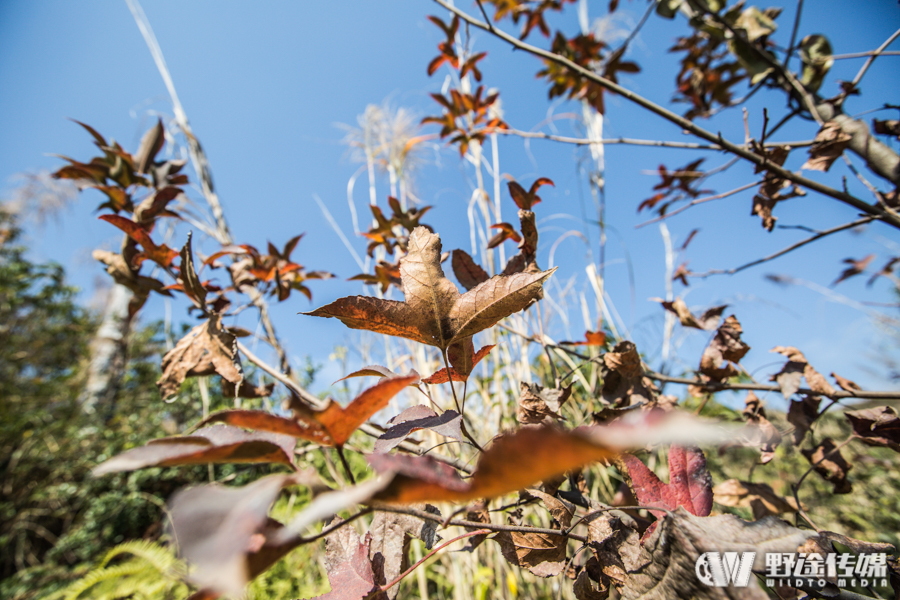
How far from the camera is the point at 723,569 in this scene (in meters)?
0.24

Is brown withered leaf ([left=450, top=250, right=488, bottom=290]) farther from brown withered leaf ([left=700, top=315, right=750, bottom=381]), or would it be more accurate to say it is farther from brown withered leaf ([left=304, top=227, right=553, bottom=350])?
brown withered leaf ([left=700, top=315, right=750, bottom=381])

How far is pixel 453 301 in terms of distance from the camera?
0.31 meters

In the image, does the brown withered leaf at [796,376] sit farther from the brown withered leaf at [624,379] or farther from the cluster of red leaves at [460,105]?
the cluster of red leaves at [460,105]

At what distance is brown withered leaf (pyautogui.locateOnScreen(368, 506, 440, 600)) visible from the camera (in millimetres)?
353

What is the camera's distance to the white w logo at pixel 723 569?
0.23m

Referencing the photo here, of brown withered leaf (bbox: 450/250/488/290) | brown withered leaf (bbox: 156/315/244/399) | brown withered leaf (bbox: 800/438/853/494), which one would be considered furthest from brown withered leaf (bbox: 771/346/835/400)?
brown withered leaf (bbox: 156/315/244/399)

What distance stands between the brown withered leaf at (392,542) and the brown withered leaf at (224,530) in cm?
21

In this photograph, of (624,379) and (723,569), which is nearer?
(723,569)

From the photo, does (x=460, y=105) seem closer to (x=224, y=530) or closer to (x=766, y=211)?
(x=766, y=211)

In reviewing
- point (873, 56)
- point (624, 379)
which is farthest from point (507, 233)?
point (873, 56)

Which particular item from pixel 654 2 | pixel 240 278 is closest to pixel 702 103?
pixel 654 2

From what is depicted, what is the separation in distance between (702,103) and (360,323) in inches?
56.2

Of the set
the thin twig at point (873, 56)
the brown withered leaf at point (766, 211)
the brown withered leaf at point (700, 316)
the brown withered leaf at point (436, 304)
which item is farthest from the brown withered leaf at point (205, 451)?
the thin twig at point (873, 56)

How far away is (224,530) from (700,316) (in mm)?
736
